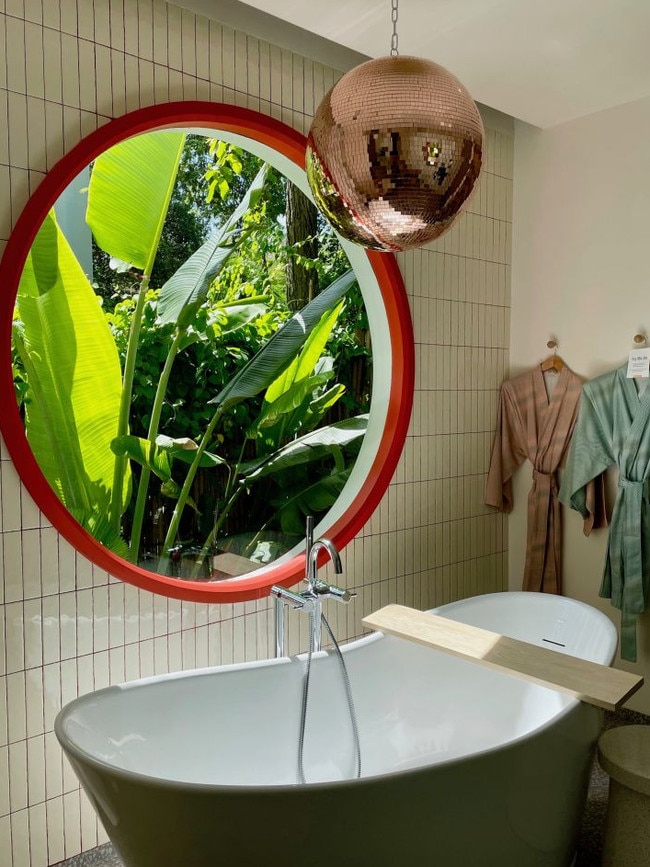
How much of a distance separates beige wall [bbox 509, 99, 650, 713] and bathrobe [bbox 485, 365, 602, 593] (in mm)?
72

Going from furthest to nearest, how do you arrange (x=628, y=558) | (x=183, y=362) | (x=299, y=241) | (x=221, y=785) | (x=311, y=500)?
(x=299, y=241), (x=183, y=362), (x=311, y=500), (x=628, y=558), (x=221, y=785)

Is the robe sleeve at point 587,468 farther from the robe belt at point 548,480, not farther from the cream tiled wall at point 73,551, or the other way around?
the cream tiled wall at point 73,551

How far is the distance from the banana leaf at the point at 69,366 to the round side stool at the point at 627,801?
78.1 inches

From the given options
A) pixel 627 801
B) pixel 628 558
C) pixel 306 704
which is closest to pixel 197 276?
pixel 306 704

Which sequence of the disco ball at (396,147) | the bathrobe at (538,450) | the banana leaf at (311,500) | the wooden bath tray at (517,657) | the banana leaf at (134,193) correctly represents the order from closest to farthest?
the disco ball at (396,147)
the wooden bath tray at (517,657)
the banana leaf at (134,193)
the bathrobe at (538,450)
the banana leaf at (311,500)

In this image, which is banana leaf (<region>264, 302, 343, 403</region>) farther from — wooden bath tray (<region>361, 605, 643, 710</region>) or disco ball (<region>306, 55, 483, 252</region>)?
disco ball (<region>306, 55, 483, 252</region>)

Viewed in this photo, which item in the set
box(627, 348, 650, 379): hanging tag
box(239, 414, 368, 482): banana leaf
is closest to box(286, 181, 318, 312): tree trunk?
box(239, 414, 368, 482): banana leaf

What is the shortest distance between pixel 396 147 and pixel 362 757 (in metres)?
1.93

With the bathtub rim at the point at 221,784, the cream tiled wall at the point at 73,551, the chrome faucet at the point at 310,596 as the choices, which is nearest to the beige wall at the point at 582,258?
the cream tiled wall at the point at 73,551

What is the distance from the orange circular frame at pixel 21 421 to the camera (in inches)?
83.7

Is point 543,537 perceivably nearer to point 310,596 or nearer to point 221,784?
point 310,596

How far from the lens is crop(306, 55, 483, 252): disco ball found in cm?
146

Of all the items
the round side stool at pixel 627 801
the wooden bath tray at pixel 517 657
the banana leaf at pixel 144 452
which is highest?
the banana leaf at pixel 144 452

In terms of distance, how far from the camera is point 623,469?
3.15 m
